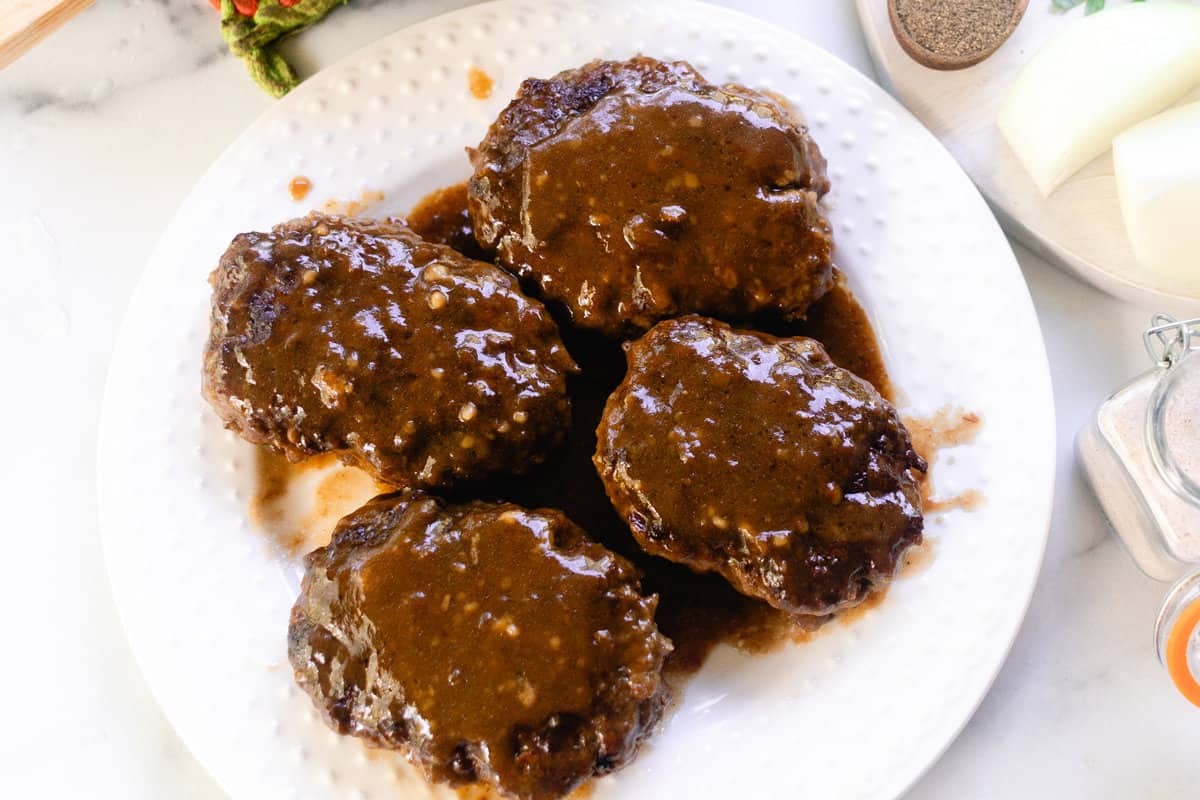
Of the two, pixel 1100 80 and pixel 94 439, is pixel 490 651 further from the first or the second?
pixel 1100 80

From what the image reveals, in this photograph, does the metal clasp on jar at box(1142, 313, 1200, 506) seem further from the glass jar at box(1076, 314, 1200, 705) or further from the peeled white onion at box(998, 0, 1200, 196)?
the peeled white onion at box(998, 0, 1200, 196)

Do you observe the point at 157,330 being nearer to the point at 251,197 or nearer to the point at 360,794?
the point at 251,197

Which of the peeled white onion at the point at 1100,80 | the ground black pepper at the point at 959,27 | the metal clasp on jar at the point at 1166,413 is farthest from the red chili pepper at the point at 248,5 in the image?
the metal clasp on jar at the point at 1166,413

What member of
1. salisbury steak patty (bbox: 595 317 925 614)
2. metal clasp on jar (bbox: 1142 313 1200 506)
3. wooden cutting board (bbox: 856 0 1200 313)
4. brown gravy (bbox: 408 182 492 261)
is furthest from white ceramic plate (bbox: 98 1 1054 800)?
salisbury steak patty (bbox: 595 317 925 614)

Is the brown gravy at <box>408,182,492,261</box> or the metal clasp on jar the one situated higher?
the brown gravy at <box>408,182,492,261</box>

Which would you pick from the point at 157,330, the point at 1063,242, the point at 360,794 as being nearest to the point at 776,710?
the point at 360,794

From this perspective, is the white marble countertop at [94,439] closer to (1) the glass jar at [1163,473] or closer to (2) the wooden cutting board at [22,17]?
(1) the glass jar at [1163,473]

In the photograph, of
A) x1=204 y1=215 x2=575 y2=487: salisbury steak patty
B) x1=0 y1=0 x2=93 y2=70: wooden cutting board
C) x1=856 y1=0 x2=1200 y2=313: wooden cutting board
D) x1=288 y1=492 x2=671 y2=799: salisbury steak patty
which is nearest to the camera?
x1=288 y1=492 x2=671 y2=799: salisbury steak patty
